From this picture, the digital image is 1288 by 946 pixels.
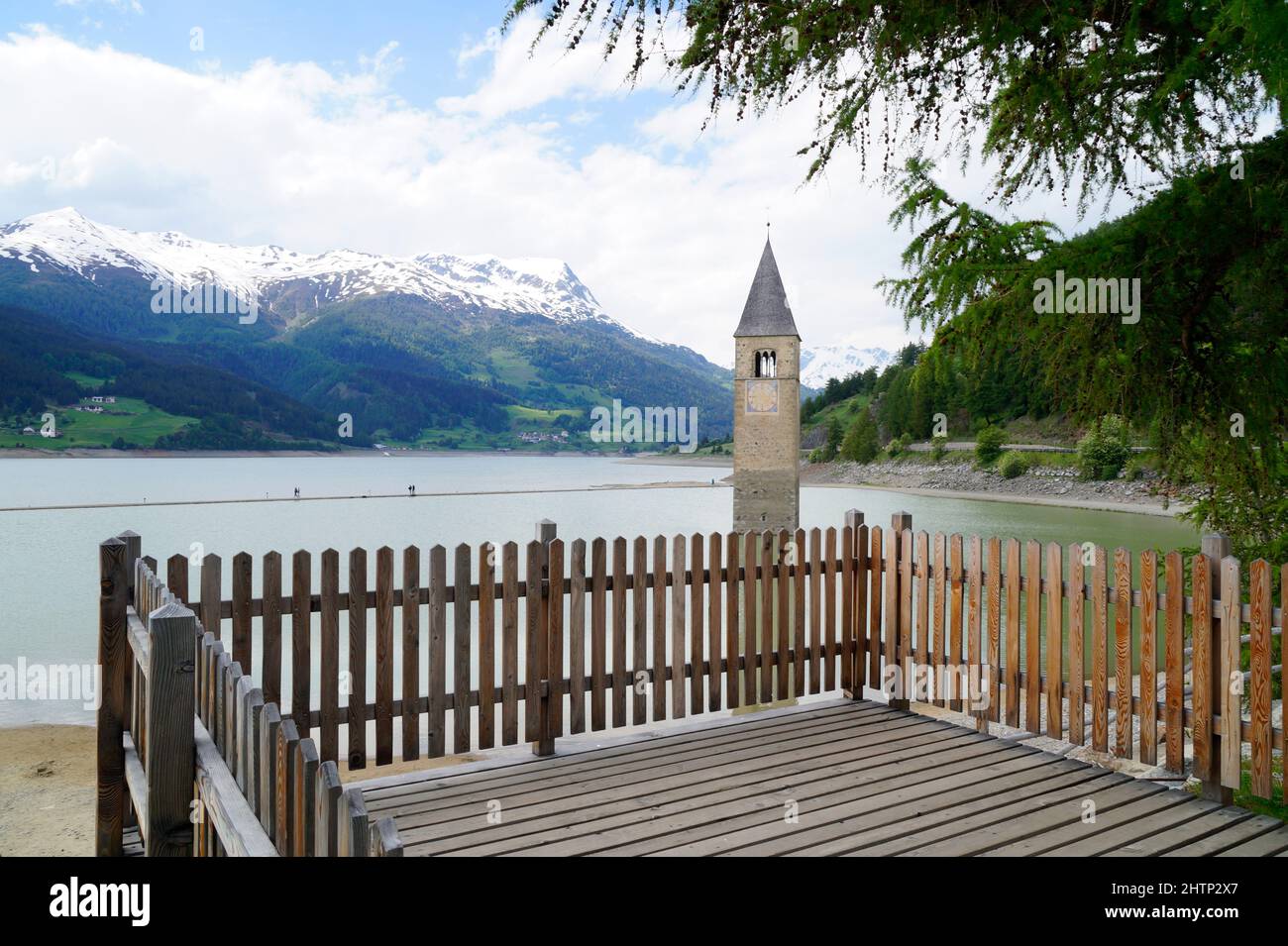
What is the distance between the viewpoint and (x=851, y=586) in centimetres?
719

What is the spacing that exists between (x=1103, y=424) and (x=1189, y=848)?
9.97 feet

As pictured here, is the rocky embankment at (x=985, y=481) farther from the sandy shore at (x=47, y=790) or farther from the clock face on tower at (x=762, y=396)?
the sandy shore at (x=47, y=790)

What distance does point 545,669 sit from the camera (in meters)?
6.00

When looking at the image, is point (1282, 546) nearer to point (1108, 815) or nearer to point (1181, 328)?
point (1181, 328)

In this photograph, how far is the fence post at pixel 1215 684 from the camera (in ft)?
15.9

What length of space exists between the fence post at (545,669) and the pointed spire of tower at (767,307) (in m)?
51.7

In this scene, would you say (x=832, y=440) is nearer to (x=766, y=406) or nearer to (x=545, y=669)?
A: (x=766, y=406)

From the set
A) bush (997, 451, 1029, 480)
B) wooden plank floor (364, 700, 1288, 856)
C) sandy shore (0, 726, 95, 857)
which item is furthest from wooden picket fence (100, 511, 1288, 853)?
bush (997, 451, 1029, 480)

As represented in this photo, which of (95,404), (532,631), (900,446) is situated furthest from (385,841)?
(95,404)

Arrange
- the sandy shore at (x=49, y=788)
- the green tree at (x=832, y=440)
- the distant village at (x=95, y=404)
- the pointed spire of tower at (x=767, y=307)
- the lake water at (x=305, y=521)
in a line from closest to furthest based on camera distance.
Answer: the sandy shore at (x=49, y=788) < the lake water at (x=305, y=521) < the pointed spire of tower at (x=767, y=307) < the green tree at (x=832, y=440) < the distant village at (x=95, y=404)

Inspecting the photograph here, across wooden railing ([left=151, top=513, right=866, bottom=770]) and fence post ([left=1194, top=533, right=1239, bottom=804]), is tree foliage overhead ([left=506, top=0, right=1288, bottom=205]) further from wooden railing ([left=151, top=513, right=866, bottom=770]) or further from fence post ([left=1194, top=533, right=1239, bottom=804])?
wooden railing ([left=151, top=513, right=866, bottom=770])

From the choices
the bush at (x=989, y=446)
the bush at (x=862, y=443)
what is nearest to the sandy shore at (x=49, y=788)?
the bush at (x=989, y=446)

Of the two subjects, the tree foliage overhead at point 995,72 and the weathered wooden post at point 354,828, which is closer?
the weathered wooden post at point 354,828
